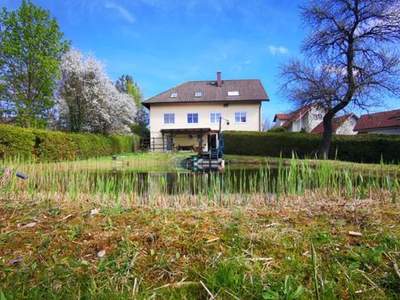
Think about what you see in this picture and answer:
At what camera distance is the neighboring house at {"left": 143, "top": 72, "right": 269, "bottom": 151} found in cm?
2789

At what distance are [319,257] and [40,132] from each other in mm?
14964

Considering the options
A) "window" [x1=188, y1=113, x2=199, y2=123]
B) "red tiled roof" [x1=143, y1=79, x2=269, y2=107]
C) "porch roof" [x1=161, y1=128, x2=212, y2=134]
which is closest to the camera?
"porch roof" [x1=161, y1=128, x2=212, y2=134]

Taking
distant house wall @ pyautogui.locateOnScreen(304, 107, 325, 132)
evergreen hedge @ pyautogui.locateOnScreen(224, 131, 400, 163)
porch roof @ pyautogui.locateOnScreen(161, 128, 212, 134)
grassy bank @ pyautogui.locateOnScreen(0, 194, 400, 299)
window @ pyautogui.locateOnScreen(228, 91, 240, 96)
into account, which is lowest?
grassy bank @ pyautogui.locateOnScreen(0, 194, 400, 299)

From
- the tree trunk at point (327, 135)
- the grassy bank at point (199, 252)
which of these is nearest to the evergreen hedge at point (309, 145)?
the tree trunk at point (327, 135)

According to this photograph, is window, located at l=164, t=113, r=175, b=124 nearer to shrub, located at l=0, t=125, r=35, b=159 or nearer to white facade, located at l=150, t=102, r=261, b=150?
white facade, located at l=150, t=102, r=261, b=150

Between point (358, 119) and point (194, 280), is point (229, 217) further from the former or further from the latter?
point (358, 119)

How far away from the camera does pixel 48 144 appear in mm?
14344

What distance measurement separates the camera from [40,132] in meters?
14.0

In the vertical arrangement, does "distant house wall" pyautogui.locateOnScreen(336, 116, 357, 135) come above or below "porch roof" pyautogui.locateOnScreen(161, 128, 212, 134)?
above

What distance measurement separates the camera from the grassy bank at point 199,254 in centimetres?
142

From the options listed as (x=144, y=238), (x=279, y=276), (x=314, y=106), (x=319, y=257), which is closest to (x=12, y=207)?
(x=144, y=238)

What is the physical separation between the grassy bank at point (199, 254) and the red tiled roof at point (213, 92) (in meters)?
26.1

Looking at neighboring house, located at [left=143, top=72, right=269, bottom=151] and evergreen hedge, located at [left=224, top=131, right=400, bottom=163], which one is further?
neighboring house, located at [left=143, top=72, right=269, bottom=151]

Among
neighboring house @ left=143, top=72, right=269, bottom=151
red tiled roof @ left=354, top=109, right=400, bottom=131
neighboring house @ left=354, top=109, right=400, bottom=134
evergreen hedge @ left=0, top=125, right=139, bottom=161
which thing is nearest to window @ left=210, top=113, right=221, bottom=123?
neighboring house @ left=143, top=72, right=269, bottom=151
